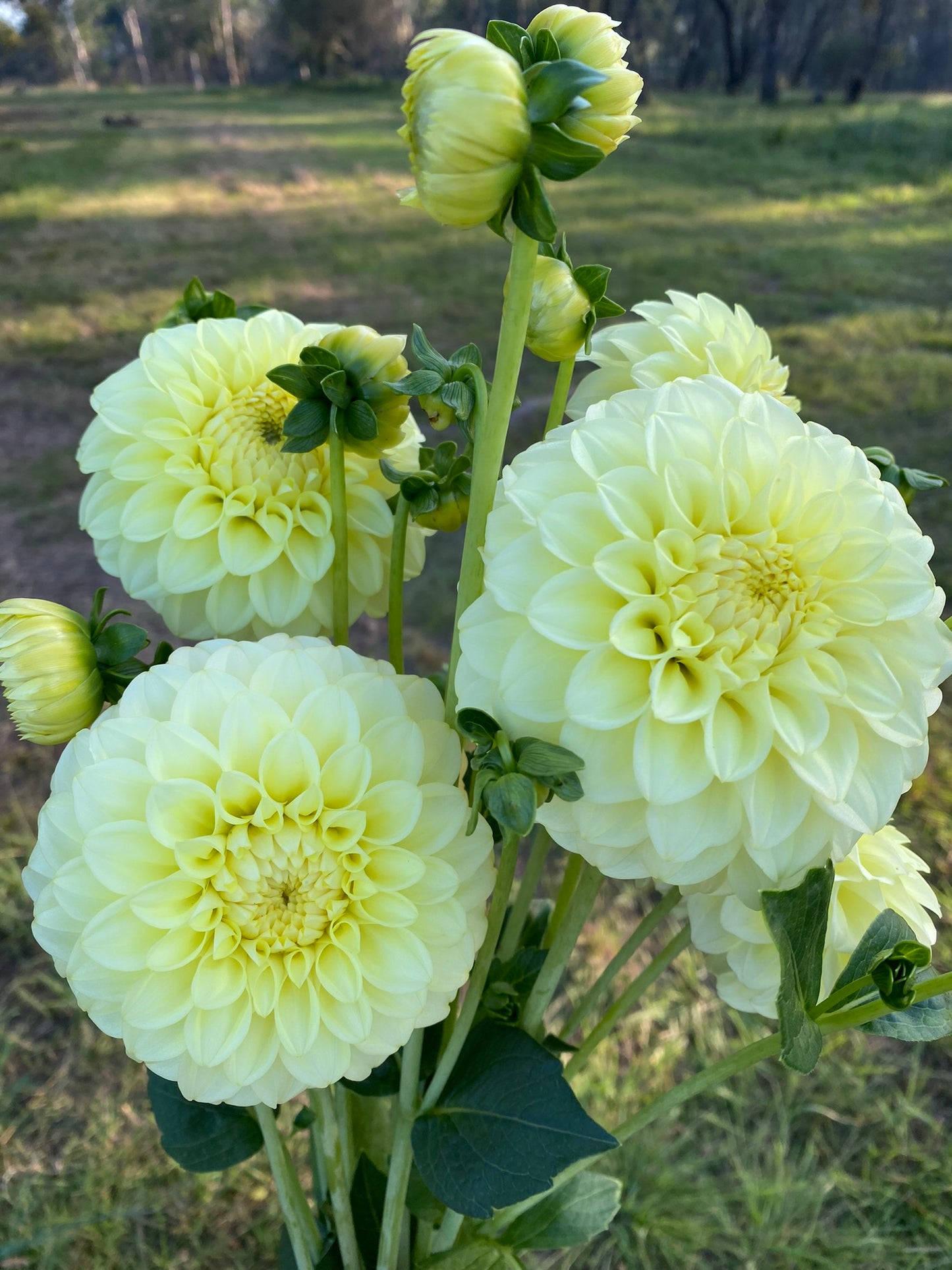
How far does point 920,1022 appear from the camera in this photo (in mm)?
402

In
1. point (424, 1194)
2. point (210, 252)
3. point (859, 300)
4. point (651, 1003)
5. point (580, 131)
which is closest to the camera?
point (580, 131)

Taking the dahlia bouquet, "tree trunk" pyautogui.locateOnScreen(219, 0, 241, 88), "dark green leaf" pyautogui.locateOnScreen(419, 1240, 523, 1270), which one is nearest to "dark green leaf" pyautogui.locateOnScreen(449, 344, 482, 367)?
the dahlia bouquet

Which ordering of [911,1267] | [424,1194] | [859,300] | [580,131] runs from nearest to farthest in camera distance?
[580,131] → [424,1194] → [911,1267] → [859,300]

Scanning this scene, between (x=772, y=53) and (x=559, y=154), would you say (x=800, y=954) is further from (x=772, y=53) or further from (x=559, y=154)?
(x=772, y=53)

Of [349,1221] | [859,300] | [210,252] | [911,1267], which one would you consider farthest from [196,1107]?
[210,252]

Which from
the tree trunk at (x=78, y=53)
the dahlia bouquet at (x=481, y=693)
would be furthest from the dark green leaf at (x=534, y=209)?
the tree trunk at (x=78, y=53)

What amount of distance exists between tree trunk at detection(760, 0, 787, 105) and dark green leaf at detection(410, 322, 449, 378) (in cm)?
940

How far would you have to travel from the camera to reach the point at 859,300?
356 centimetres

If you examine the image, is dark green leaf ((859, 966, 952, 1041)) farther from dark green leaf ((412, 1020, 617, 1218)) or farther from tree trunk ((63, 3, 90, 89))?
tree trunk ((63, 3, 90, 89))

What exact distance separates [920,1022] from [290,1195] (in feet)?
1.04

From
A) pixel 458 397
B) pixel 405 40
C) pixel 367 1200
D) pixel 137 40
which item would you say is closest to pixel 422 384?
pixel 458 397

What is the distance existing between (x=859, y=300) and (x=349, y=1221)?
3755 mm

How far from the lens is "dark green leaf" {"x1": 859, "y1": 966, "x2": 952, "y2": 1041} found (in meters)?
0.40

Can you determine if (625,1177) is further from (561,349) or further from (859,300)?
(859,300)
